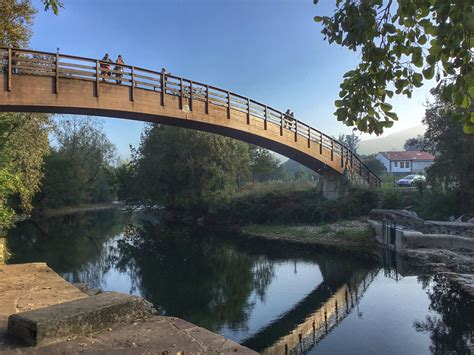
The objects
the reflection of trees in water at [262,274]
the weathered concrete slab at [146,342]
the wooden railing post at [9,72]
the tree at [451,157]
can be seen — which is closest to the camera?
the weathered concrete slab at [146,342]

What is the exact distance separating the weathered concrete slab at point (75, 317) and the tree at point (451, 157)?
50.5ft

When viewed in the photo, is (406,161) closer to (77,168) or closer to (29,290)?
(77,168)

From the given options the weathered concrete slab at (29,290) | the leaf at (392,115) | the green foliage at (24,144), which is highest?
the green foliage at (24,144)

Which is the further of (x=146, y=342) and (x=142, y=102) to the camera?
(x=142, y=102)

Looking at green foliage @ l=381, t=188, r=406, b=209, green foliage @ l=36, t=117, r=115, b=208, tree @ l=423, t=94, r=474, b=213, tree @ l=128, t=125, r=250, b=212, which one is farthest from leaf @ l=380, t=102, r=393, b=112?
green foliage @ l=36, t=117, r=115, b=208

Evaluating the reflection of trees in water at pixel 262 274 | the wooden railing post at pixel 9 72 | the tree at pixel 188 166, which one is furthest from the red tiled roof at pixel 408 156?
the wooden railing post at pixel 9 72

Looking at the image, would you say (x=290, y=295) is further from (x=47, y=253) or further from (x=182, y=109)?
Answer: (x=47, y=253)

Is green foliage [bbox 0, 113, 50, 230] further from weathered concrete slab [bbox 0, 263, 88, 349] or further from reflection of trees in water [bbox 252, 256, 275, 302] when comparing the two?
reflection of trees in water [bbox 252, 256, 275, 302]

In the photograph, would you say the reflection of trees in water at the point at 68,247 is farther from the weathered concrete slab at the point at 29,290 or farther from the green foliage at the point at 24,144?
the weathered concrete slab at the point at 29,290

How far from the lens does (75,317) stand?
394 centimetres

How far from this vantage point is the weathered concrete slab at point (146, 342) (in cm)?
364

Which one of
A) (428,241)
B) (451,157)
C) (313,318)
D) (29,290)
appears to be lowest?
(313,318)

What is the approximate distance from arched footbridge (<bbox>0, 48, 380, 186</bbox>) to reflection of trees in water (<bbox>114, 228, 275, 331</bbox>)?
6001 millimetres

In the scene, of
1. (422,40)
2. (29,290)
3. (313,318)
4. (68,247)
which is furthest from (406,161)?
(422,40)
